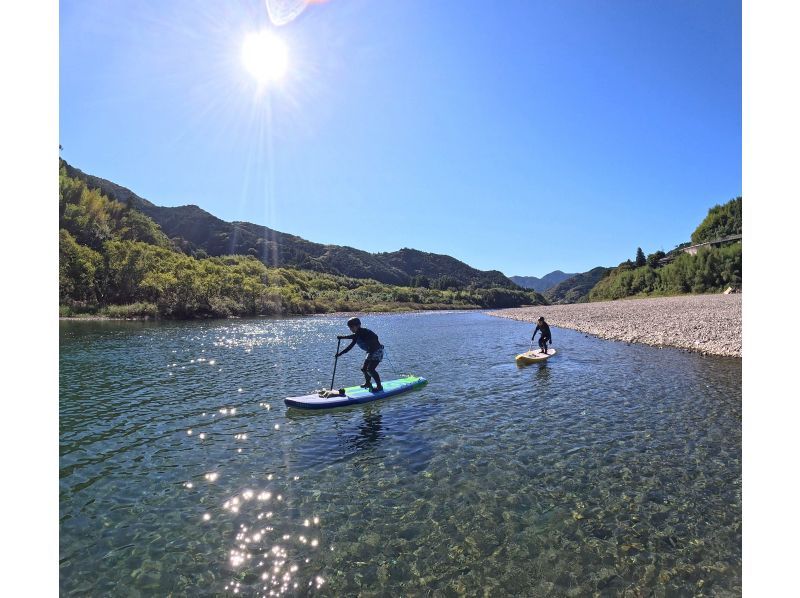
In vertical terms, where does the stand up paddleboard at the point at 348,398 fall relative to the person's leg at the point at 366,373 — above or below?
below

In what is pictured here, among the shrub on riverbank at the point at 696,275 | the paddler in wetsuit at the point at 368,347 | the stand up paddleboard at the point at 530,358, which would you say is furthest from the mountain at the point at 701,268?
the paddler in wetsuit at the point at 368,347

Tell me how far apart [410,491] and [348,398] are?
7636mm

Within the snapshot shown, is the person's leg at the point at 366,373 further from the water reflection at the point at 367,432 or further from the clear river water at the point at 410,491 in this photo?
the water reflection at the point at 367,432

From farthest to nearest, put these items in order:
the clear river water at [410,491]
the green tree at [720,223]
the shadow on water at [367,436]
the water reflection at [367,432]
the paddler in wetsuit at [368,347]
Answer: the green tree at [720,223] → the paddler in wetsuit at [368,347] → the water reflection at [367,432] → the shadow on water at [367,436] → the clear river water at [410,491]

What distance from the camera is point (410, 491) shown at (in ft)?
30.6

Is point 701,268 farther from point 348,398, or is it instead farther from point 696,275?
point 348,398

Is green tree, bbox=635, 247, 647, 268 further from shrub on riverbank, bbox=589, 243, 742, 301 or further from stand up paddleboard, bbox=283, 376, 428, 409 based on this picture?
stand up paddleboard, bbox=283, 376, 428, 409

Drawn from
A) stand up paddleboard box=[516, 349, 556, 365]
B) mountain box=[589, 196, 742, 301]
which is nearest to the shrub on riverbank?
mountain box=[589, 196, 742, 301]

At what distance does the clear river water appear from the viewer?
6508mm

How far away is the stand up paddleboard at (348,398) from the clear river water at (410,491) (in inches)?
16.5

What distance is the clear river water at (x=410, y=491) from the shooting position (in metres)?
6.51

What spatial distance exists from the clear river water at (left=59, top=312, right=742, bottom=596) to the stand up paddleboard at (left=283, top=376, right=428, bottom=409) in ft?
1.37
